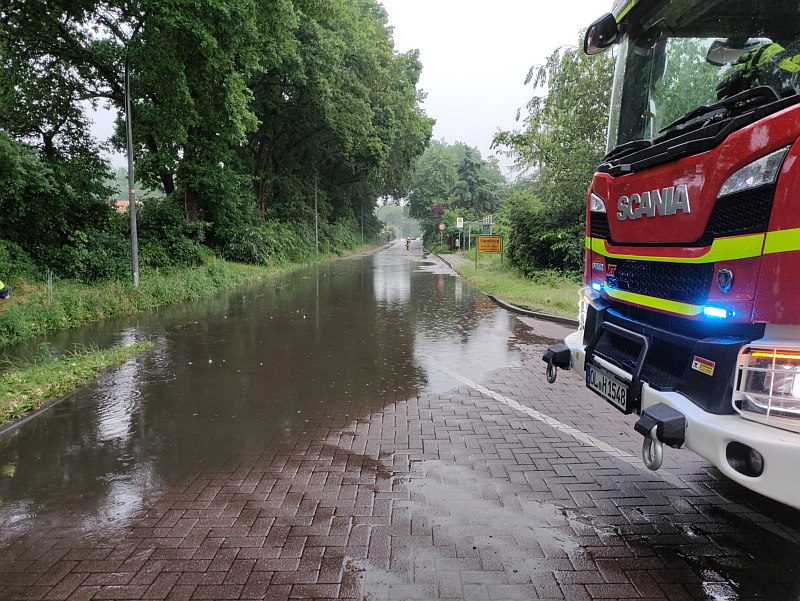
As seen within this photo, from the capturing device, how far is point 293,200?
37.3 m

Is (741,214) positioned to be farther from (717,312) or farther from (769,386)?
(769,386)

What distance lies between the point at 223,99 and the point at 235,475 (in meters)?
13.3

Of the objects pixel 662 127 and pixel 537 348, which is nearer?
pixel 662 127

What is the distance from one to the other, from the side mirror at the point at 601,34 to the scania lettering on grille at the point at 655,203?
5.30ft

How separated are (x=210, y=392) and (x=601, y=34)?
556 cm

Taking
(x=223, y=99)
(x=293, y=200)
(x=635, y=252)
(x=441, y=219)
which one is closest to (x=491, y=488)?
(x=635, y=252)

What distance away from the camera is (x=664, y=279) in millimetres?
3184

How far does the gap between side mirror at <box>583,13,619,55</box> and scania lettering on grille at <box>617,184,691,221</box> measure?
5.30 feet

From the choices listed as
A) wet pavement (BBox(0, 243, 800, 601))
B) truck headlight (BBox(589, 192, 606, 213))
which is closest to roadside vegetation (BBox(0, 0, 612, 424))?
wet pavement (BBox(0, 243, 800, 601))

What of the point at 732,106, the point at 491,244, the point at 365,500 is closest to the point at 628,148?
the point at 732,106

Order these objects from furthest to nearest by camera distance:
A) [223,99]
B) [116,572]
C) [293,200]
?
1. [293,200]
2. [223,99]
3. [116,572]

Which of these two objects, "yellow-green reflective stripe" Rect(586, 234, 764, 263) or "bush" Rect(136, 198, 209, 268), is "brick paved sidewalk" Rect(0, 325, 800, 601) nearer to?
"yellow-green reflective stripe" Rect(586, 234, 764, 263)

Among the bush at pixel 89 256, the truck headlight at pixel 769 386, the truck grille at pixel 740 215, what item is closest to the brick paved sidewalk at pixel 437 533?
the truck headlight at pixel 769 386

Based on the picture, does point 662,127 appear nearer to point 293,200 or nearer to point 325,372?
point 325,372
